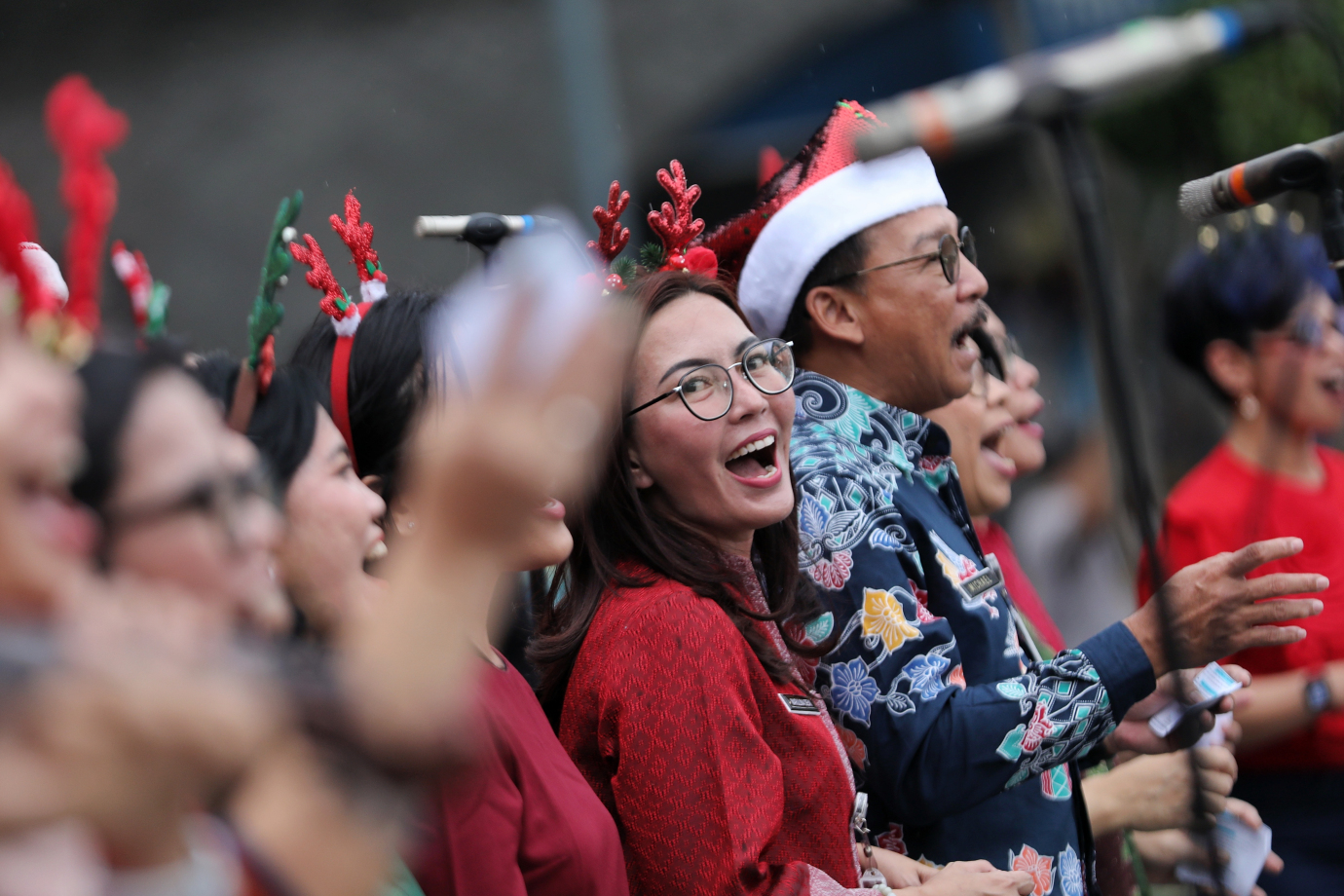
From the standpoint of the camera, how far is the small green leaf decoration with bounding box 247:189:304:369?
2.04m

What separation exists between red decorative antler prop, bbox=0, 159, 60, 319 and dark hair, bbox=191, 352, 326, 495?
324mm

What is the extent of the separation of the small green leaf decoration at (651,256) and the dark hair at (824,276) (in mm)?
377

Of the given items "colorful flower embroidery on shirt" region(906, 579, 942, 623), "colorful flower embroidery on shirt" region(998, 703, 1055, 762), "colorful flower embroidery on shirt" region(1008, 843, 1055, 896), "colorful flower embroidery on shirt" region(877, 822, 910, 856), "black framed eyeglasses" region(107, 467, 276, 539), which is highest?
"black framed eyeglasses" region(107, 467, 276, 539)

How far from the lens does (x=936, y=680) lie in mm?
2367

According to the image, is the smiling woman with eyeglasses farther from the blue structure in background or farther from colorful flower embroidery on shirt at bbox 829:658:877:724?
the blue structure in background

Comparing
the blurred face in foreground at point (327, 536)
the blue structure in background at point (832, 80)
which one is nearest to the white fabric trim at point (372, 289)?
the blurred face in foreground at point (327, 536)

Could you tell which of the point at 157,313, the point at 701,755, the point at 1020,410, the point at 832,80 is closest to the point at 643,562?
the point at 701,755

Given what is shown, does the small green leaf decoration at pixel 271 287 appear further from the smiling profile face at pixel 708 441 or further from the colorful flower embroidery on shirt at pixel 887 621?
the colorful flower embroidery on shirt at pixel 887 621

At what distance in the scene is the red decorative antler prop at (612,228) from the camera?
2.76 m

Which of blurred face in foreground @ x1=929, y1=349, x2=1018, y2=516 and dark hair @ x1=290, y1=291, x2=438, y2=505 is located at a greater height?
dark hair @ x1=290, y1=291, x2=438, y2=505

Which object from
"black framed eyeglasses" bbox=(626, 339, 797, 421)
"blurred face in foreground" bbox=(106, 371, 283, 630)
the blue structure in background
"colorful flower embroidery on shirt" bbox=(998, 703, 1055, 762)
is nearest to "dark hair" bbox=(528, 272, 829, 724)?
"black framed eyeglasses" bbox=(626, 339, 797, 421)

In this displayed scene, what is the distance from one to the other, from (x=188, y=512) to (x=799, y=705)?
48.9 inches

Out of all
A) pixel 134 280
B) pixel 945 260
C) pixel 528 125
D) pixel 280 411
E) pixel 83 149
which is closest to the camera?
pixel 83 149

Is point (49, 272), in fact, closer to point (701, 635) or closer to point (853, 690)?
point (701, 635)
